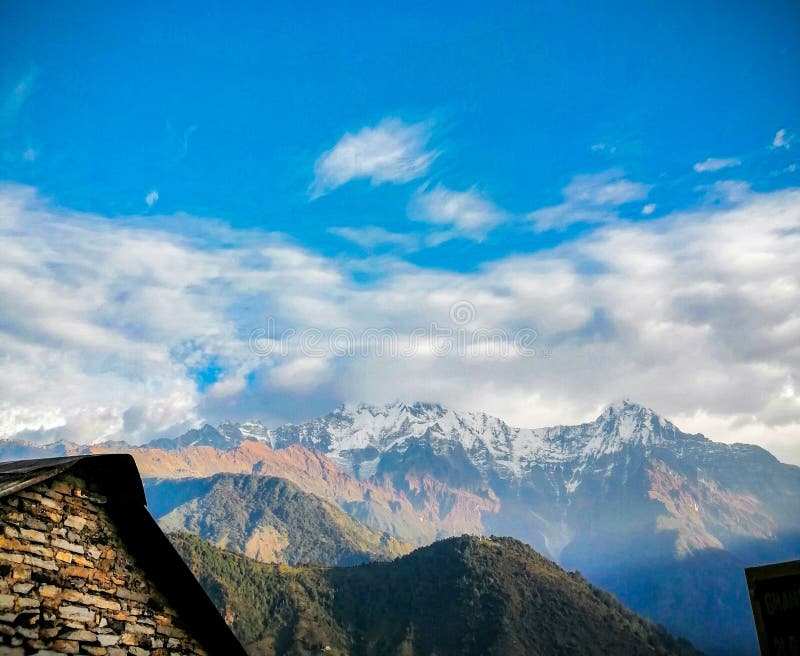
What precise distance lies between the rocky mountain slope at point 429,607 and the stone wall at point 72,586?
399 ft

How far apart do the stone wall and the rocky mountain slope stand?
12160 cm

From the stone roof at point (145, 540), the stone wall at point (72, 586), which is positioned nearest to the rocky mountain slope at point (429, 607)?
the stone roof at point (145, 540)

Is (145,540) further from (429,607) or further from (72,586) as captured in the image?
(429,607)

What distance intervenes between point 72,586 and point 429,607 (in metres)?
147

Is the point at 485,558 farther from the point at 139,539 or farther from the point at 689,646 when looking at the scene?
the point at 139,539

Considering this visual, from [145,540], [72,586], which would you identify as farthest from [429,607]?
[72,586]

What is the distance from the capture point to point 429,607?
13988 cm

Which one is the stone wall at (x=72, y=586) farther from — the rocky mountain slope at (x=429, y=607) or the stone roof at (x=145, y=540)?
the rocky mountain slope at (x=429, y=607)

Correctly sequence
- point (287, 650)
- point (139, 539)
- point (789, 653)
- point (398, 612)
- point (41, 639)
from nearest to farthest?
1. point (789, 653)
2. point (41, 639)
3. point (139, 539)
4. point (287, 650)
5. point (398, 612)

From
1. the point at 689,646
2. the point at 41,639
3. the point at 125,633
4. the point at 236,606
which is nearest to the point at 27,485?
the point at 41,639

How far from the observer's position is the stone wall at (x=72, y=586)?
783cm

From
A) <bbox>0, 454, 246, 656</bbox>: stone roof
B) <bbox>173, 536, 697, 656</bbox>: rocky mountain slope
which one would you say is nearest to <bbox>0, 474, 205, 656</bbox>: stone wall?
<bbox>0, 454, 246, 656</bbox>: stone roof

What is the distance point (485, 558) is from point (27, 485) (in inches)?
6280

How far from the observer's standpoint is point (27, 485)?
8164 millimetres
